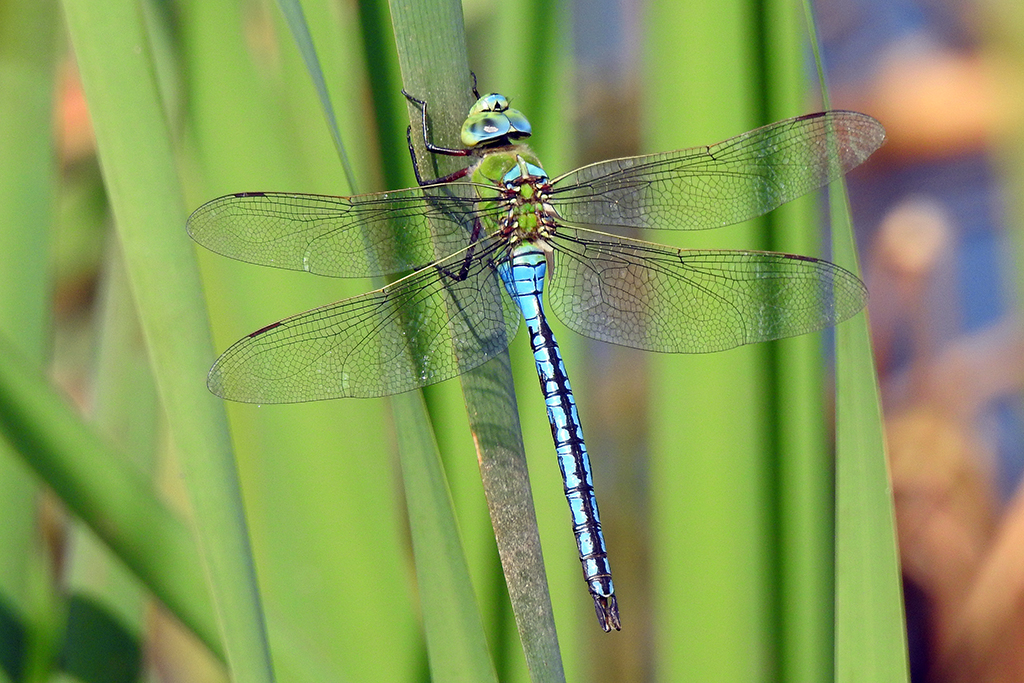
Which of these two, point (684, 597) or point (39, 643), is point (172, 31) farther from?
point (684, 597)

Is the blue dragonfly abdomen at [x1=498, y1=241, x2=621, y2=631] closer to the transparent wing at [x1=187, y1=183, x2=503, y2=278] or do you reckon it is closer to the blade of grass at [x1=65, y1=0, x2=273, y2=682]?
the transparent wing at [x1=187, y1=183, x2=503, y2=278]

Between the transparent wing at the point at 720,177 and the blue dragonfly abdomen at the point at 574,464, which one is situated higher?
the transparent wing at the point at 720,177

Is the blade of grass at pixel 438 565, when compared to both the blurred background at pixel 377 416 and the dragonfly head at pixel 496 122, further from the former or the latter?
the dragonfly head at pixel 496 122

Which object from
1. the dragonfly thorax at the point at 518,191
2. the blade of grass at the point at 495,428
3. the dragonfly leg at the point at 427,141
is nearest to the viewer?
the blade of grass at the point at 495,428

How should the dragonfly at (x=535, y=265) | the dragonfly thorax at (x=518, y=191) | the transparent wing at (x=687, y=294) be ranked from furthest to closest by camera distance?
the dragonfly thorax at (x=518, y=191) → the transparent wing at (x=687, y=294) → the dragonfly at (x=535, y=265)

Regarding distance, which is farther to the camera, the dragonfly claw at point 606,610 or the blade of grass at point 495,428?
the dragonfly claw at point 606,610

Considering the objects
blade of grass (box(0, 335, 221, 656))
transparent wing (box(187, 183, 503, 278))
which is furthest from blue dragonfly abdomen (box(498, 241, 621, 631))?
blade of grass (box(0, 335, 221, 656))

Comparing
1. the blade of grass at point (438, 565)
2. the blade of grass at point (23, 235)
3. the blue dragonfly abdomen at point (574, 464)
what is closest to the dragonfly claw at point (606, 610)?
the blue dragonfly abdomen at point (574, 464)

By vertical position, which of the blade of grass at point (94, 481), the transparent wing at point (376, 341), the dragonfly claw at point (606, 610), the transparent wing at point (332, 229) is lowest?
the dragonfly claw at point (606, 610)
